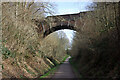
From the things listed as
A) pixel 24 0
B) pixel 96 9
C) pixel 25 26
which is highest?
pixel 24 0

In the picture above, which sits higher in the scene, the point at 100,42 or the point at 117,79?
the point at 100,42

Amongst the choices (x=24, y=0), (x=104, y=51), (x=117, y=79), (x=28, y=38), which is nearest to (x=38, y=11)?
(x=24, y=0)

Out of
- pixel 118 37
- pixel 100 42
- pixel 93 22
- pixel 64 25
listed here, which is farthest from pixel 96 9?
pixel 64 25

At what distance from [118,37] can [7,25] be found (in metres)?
8.00

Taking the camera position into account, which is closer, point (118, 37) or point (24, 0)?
point (118, 37)

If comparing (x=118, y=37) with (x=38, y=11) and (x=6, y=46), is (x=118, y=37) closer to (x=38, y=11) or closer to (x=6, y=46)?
(x=6, y=46)

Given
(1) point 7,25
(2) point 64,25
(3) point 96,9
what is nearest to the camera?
(1) point 7,25

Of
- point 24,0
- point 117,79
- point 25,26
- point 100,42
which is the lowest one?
point 117,79

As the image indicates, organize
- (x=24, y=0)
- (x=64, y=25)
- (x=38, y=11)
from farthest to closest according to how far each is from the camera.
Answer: (x=64, y=25)
(x=38, y=11)
(x=24, y=0)

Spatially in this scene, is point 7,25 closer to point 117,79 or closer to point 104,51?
point 104,51

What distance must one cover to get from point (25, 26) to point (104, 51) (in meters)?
7.22

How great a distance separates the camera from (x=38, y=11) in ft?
62.2

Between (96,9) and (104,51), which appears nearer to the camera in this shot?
(104,51)

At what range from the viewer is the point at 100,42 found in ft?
43.4
